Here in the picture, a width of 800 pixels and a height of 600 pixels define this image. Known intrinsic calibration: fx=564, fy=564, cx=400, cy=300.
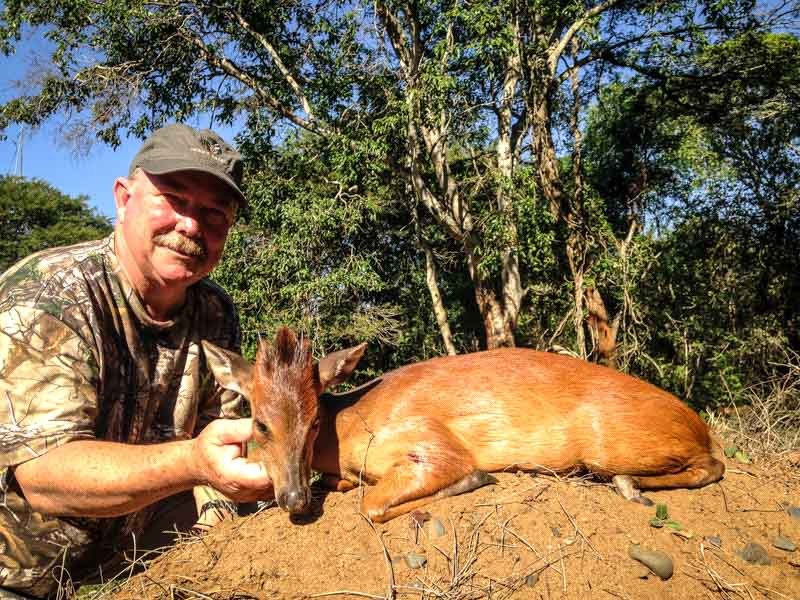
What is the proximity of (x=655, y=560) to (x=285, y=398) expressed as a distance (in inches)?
82.4

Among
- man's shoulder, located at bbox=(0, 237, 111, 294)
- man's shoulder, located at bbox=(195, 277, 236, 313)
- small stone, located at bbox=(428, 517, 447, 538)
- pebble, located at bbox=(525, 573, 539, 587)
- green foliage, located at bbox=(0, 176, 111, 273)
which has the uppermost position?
green foliage, located at bbox=(0, 176, 111, 273)

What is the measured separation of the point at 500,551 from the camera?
2.80 metres

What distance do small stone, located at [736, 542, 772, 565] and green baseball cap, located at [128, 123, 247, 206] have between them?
3.66 meters

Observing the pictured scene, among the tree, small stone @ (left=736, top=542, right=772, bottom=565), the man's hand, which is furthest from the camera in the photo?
the tree

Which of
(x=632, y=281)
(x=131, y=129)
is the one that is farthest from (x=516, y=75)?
(x=131, y=129)

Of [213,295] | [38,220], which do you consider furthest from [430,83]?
[38,220]

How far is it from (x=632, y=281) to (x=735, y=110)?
484 cm

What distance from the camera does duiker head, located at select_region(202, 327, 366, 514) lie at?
3045mm

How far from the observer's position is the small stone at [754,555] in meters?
2.95

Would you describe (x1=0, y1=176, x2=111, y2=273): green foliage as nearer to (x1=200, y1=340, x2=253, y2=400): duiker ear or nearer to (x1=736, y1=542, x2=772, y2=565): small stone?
(x1=200, y1=340, x2=253, y2=400): duiker ear

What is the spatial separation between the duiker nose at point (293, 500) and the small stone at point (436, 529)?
67 centimetres

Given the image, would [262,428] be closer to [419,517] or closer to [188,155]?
[419,517]

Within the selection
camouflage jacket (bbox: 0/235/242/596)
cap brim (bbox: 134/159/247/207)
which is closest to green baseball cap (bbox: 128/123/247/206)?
A: cap brim (bbox: 134/159/247/207)

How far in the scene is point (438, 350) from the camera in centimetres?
1427
